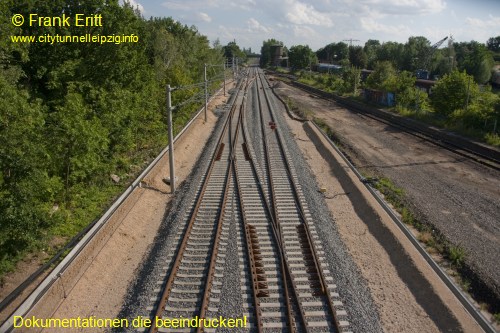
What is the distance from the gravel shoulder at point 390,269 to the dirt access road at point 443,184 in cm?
179

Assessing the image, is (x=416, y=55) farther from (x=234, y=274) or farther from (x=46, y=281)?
(x=46, y=281)

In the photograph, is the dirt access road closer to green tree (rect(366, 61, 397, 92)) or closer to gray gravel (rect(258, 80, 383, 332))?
gray gravel (rect(258, 80, 383, 332))

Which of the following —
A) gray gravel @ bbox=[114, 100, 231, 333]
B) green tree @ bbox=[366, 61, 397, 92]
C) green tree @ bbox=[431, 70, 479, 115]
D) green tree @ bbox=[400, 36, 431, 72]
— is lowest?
gray gravel @ bbox=[114, 100, 231, 333]

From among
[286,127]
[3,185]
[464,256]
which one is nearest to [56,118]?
[3,185]

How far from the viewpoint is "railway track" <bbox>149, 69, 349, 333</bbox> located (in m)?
9.15

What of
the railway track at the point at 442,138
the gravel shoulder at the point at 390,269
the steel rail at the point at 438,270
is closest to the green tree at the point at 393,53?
the railway track at the point at 442,138

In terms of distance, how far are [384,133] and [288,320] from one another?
979 inches

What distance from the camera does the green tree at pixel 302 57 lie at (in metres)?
128

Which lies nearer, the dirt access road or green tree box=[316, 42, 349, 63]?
the dirt access road

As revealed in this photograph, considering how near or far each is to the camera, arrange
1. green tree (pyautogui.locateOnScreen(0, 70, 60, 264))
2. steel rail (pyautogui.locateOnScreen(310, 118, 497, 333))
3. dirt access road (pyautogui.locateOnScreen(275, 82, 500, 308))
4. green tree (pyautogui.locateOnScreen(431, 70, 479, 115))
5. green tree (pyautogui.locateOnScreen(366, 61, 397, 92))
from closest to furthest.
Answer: steel rail (pyautogui.locateOnScreen(310, 118, 497, 333)), green tree (pyautogui.locateOnScreen(0, 70, 60, 264)), dirt access road (pyautogui.locateOnScreen(275, 82, 500, 308)), green tree (pyautogui.locateOnScreen(431, 70, 479, 115)), green tree (pyautogui.locateOnScreen(366, 61, 397, 92))

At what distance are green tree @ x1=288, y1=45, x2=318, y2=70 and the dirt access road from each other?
101 metres

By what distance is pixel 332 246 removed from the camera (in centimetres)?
1222

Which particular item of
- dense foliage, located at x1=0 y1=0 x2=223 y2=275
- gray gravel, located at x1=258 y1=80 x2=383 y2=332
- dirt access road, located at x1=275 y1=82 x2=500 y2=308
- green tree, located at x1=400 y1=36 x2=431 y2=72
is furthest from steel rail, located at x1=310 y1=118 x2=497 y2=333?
green tree, located at x1=400 y1=36 x2=431 y2=72

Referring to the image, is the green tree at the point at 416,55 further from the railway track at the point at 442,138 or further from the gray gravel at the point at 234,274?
the gray gravel at the point at 234,274
